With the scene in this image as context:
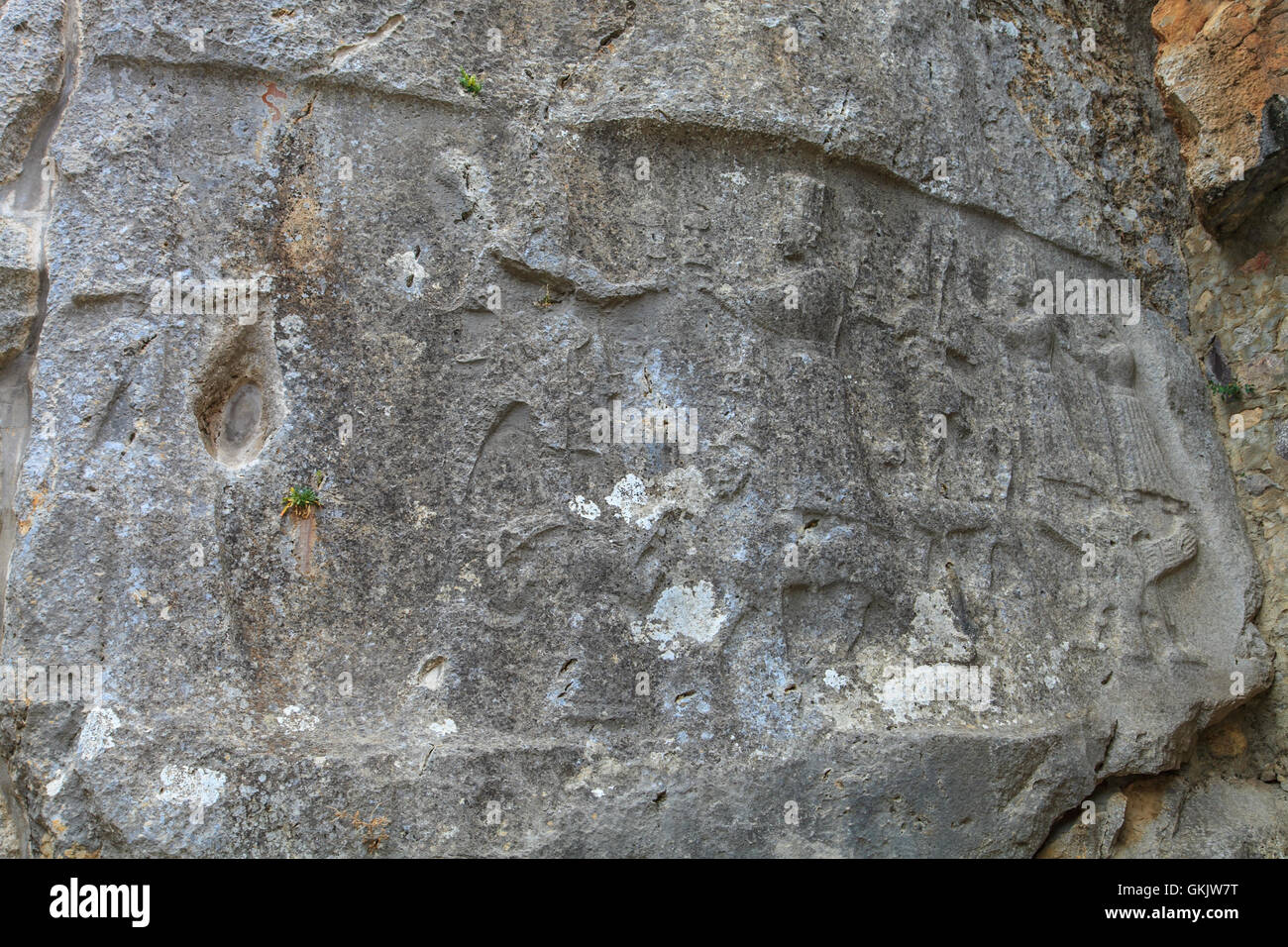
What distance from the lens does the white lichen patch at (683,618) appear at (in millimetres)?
4410

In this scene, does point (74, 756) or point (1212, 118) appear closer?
point (74, 756)

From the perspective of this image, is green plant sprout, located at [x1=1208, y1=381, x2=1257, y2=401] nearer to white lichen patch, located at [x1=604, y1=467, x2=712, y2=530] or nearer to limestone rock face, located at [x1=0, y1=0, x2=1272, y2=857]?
limestone rock face, located at [x1=0, y1=0, x2=1272, y2=857]

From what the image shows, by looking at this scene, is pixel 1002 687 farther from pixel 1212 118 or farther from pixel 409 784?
pixel 1212 118

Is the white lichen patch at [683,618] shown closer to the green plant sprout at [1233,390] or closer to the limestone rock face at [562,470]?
the limestone rock face at [562,470]

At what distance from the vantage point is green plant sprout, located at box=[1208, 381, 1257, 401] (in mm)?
5824

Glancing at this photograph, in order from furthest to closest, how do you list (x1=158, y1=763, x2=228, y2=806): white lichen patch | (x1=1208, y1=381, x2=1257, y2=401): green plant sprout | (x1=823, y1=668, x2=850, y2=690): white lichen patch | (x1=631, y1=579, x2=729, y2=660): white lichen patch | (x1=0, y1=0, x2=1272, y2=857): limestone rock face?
(x1=1208, y1=381, x2=1257, y2=401): green plant sprout → (x1=823, y1=668, x2=850, y2=690): white lichen patch → (x1=631, y1=579, x2=729, y2=660): white lichen patch → (x1=0, y1=0, x2=1272, y2=857): limestone rock face → (x1=158, y1=763, x2=228, y2=806): white lichen patch

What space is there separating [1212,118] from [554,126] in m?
3.51

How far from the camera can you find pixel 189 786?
3807 millimetres

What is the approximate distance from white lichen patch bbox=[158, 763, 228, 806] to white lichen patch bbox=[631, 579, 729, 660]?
1.60 meters

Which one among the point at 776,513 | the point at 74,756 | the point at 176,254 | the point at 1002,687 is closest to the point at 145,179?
the point at 176,254

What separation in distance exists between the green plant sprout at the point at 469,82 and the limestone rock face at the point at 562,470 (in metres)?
0.09

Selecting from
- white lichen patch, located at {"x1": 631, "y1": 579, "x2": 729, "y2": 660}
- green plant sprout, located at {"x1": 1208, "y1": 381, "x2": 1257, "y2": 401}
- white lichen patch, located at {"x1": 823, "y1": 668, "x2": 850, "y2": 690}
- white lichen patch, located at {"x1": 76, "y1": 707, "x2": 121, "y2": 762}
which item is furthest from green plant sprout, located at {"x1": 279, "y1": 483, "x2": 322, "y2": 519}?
green plant sprout, located at {"x1": 1208, "y1": 381, "x2": 1257, "y2": 401}

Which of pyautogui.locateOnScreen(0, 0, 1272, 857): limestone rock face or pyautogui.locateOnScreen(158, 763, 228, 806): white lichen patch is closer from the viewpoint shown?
pyautogui.locateOnScreen(158, 763, 228, 806): white lichen patch

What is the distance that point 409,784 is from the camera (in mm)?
3998
